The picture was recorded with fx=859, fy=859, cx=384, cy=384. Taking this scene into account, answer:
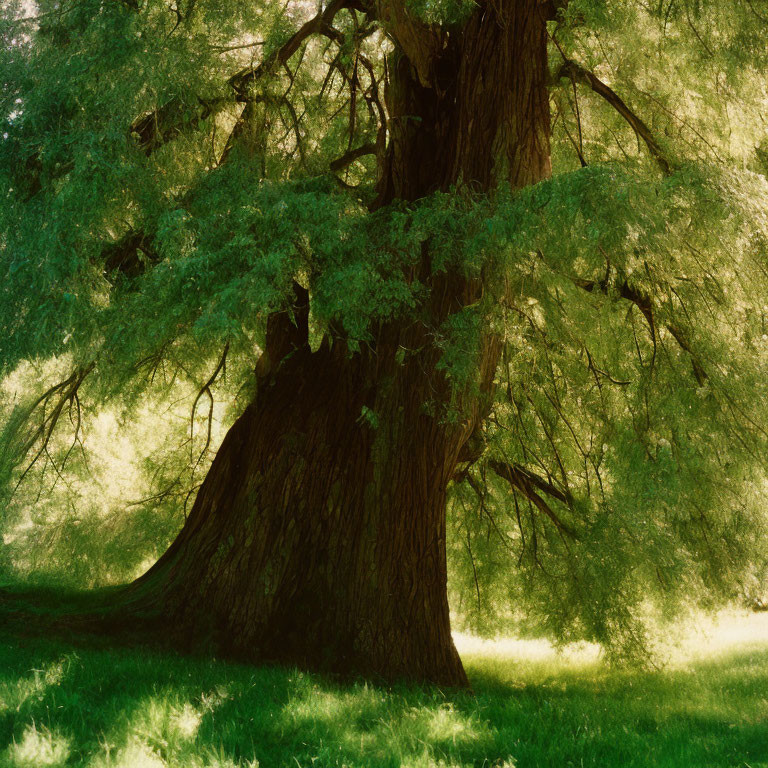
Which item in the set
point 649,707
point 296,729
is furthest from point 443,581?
point 296,729

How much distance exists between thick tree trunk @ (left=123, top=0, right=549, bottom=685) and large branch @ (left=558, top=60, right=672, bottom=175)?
47cm

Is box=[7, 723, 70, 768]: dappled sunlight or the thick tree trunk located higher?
the thick tree trunk

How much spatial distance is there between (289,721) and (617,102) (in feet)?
20.4

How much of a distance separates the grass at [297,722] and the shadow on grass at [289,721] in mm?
11

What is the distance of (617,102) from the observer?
8.08 m

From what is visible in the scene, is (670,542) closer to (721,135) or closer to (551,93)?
(721,135)

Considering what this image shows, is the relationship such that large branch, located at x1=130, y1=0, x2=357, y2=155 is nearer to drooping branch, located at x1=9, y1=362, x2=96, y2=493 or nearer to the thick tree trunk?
the thick tree trunk

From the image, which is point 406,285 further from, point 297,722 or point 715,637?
point 715,637

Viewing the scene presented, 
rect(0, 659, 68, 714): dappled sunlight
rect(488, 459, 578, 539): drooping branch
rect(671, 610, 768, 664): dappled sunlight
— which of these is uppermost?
rect(488, 459, 578, 539): drooping branch

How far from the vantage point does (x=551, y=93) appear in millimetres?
8656

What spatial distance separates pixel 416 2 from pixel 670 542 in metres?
5.29

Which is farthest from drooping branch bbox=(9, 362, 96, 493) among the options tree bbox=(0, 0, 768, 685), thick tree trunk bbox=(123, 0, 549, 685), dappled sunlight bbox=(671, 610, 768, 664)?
dappled sunlight bbox=(671, 610, 768, 664)

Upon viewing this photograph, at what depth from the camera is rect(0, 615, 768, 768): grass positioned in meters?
4.37

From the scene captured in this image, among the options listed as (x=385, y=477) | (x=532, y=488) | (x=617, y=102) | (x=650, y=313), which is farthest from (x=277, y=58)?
(x=532, y=488)
